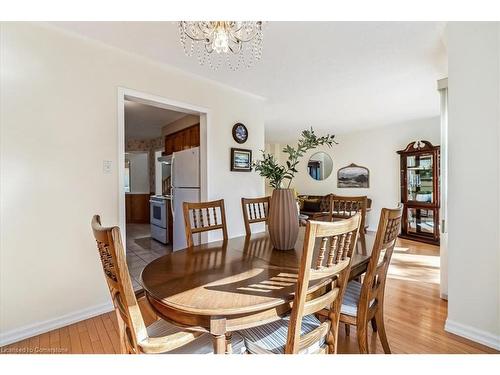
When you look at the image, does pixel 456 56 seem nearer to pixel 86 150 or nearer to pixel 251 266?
pixel 251 266

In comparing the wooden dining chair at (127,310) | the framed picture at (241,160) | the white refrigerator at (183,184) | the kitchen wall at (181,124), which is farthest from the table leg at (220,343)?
the kitchen wall at (181,124)

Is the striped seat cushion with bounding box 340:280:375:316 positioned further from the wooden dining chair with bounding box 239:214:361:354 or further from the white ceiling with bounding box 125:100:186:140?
the white ceiling with bounding box 125:100:186:140

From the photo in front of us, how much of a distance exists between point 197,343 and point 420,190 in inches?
205

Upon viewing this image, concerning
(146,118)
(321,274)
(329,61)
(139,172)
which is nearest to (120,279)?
(321,274)

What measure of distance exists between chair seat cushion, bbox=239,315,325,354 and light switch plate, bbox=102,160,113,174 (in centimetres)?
180

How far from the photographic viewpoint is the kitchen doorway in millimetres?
2607

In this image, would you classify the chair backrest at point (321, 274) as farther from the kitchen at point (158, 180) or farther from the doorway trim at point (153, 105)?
the kitchen at point (158, 180)

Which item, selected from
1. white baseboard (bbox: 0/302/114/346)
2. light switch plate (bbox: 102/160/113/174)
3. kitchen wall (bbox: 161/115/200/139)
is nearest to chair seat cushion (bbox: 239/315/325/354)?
white baseboard (bbox: 0/302/114/346)

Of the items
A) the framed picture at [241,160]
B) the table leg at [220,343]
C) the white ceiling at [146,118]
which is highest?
the white ceiling at [146,118]

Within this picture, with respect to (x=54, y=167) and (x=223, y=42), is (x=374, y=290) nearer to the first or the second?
(x=223, y=42)

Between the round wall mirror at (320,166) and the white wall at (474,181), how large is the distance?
497 centimetres

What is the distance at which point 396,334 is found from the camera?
186 centimetres

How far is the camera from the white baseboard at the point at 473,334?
170 cm

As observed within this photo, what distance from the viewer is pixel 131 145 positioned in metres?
6.95
